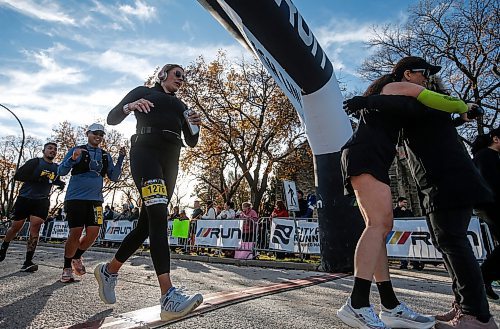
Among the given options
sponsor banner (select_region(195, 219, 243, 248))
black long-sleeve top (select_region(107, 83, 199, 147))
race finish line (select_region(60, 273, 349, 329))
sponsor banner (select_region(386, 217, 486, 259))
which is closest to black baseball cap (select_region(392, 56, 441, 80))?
black long-sleeve top (select_region(107, 83, 199, 147))

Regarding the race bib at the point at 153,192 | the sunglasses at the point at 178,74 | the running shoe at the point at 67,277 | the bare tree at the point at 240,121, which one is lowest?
the running shoe at the point at 67,277

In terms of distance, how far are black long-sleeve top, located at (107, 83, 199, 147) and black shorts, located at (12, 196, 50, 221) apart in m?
3.12

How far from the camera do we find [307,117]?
19.8 feet

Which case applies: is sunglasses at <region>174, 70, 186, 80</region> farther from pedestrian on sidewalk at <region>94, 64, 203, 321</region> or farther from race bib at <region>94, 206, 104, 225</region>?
race bib at <region>94, 206, 104, 225</region>

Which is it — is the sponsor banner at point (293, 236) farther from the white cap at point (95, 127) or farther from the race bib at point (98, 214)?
the white cap at point (95, 127)

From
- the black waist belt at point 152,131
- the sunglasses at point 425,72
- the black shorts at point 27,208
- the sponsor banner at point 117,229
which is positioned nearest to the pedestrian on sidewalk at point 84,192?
the black shorts at point 27,208

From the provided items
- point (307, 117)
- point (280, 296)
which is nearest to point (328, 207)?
point (307, 117)

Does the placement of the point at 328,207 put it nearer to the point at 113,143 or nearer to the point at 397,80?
the point at 397,80

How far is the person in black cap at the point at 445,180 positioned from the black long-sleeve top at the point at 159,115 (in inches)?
52.3

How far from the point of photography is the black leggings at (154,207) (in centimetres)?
234

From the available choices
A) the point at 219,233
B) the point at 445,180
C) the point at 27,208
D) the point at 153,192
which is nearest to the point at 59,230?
the point at 219,233

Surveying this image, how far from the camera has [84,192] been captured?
4.30 m

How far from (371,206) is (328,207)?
367 centimetres

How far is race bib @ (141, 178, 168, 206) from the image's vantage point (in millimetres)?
2416
